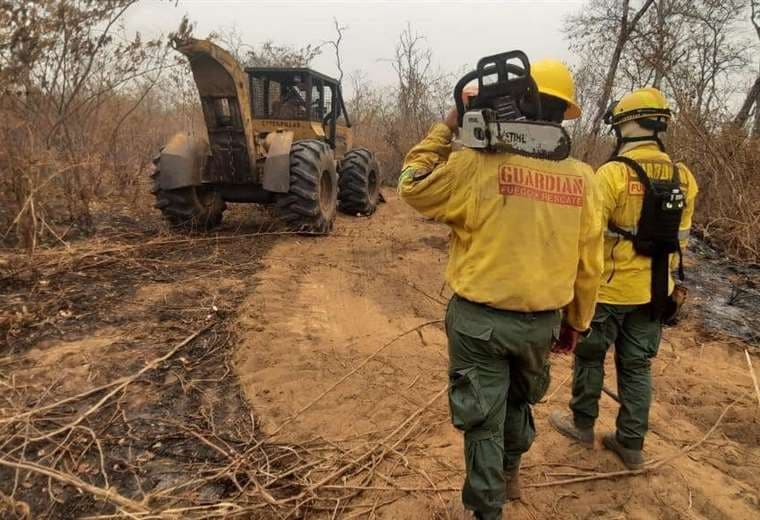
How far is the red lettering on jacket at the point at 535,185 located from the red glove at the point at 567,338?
642mm

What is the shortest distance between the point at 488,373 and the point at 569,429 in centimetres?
143

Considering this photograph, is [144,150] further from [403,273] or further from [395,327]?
[395,327]

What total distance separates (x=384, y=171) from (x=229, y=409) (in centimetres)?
1189

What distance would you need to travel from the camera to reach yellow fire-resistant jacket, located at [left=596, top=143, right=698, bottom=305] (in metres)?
2.67

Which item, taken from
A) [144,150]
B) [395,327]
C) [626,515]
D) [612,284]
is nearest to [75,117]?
[144,150]

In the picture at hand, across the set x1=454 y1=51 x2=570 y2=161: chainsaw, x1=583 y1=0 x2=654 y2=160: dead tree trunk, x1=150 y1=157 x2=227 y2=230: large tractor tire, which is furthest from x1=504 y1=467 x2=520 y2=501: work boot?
x1=583 y1=0 x2=654 y2=160: dead tree trunk

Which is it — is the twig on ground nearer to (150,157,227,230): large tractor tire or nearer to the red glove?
the red glove

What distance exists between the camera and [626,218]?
8.88 ft

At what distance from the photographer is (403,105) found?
14797mm

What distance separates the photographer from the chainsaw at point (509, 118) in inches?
71.7

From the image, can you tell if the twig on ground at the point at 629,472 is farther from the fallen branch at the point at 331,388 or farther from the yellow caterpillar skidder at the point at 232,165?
the yellow caterpillar skidder at the point at 232,165

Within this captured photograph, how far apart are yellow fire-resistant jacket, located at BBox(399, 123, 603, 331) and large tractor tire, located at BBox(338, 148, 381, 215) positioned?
747 cm

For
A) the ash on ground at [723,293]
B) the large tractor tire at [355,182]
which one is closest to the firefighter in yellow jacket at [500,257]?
the ash on ground at [723,293]

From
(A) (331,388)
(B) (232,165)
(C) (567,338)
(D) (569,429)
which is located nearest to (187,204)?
(B) (232,165)
